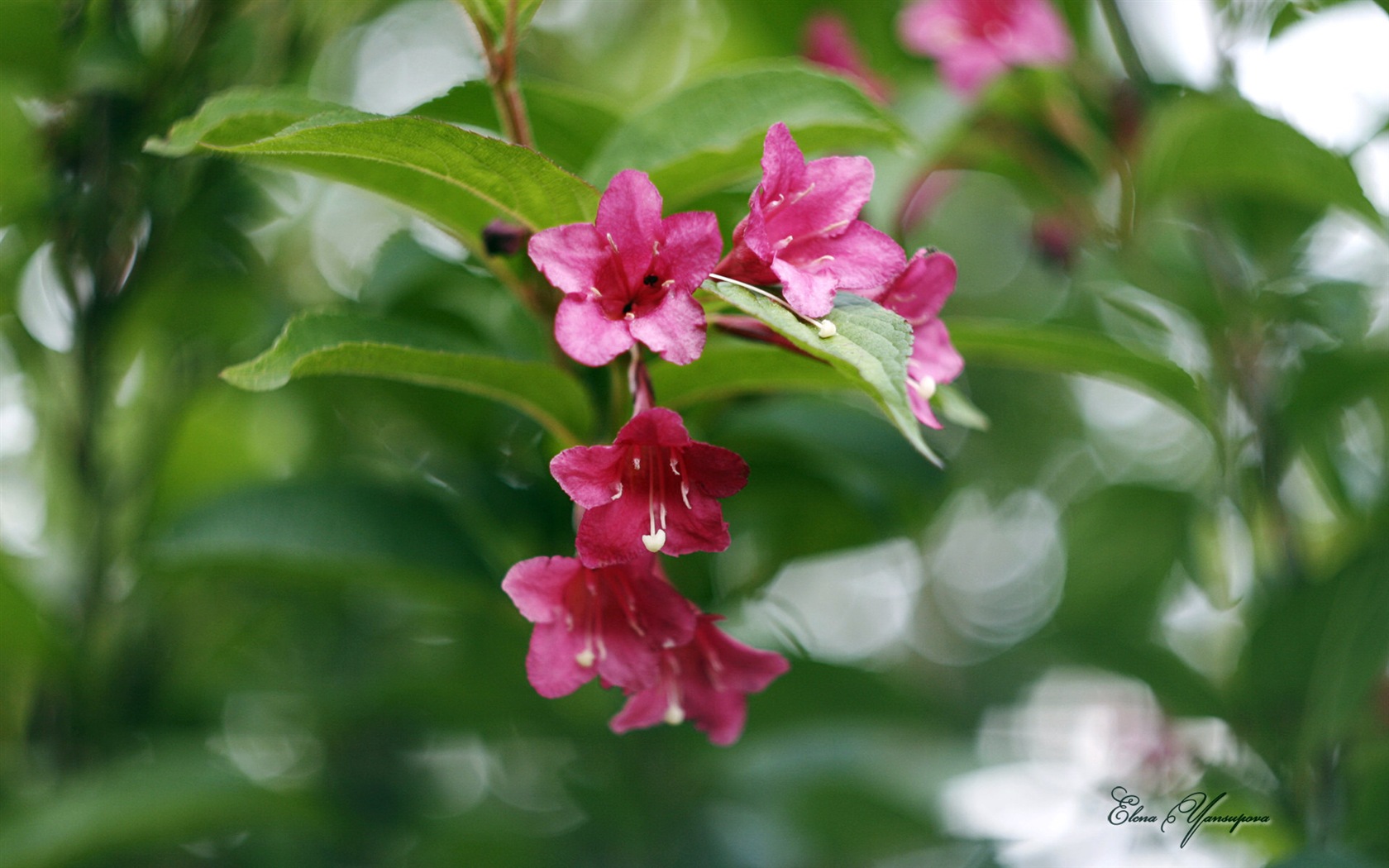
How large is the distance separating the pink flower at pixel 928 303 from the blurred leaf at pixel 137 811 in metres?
1.15

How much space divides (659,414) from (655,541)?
4.2 inches

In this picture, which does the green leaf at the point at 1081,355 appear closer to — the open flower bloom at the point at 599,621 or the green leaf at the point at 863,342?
the green leaf at the point at 863,342

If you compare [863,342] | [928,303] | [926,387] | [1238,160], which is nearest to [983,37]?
[1238,160]

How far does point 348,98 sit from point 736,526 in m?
1.60

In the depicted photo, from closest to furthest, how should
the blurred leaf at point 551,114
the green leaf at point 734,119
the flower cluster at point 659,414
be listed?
the flower cluster at point 659,414 < the green leaf at point 734,119 < the blurred leaf at point 551,114

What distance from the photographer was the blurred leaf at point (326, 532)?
4.69 feet

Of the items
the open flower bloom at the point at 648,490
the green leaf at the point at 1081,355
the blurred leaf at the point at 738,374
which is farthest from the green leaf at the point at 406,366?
the green leaf at the point at 1081,355

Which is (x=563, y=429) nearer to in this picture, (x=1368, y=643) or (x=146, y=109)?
(x=146, y=109)

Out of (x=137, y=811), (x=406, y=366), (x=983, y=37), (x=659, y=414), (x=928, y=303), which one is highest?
(x=983, y=37)

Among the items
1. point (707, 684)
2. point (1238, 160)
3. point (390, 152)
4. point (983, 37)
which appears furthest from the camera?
point (983, 37)

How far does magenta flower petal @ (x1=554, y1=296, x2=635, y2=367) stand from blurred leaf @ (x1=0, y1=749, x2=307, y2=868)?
1018 mm

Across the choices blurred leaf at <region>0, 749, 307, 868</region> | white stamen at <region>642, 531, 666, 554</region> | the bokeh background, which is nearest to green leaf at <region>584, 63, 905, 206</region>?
the bokeh background

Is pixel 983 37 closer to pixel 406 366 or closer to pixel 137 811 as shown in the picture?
pixel 406 366

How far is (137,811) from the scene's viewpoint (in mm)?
1476
